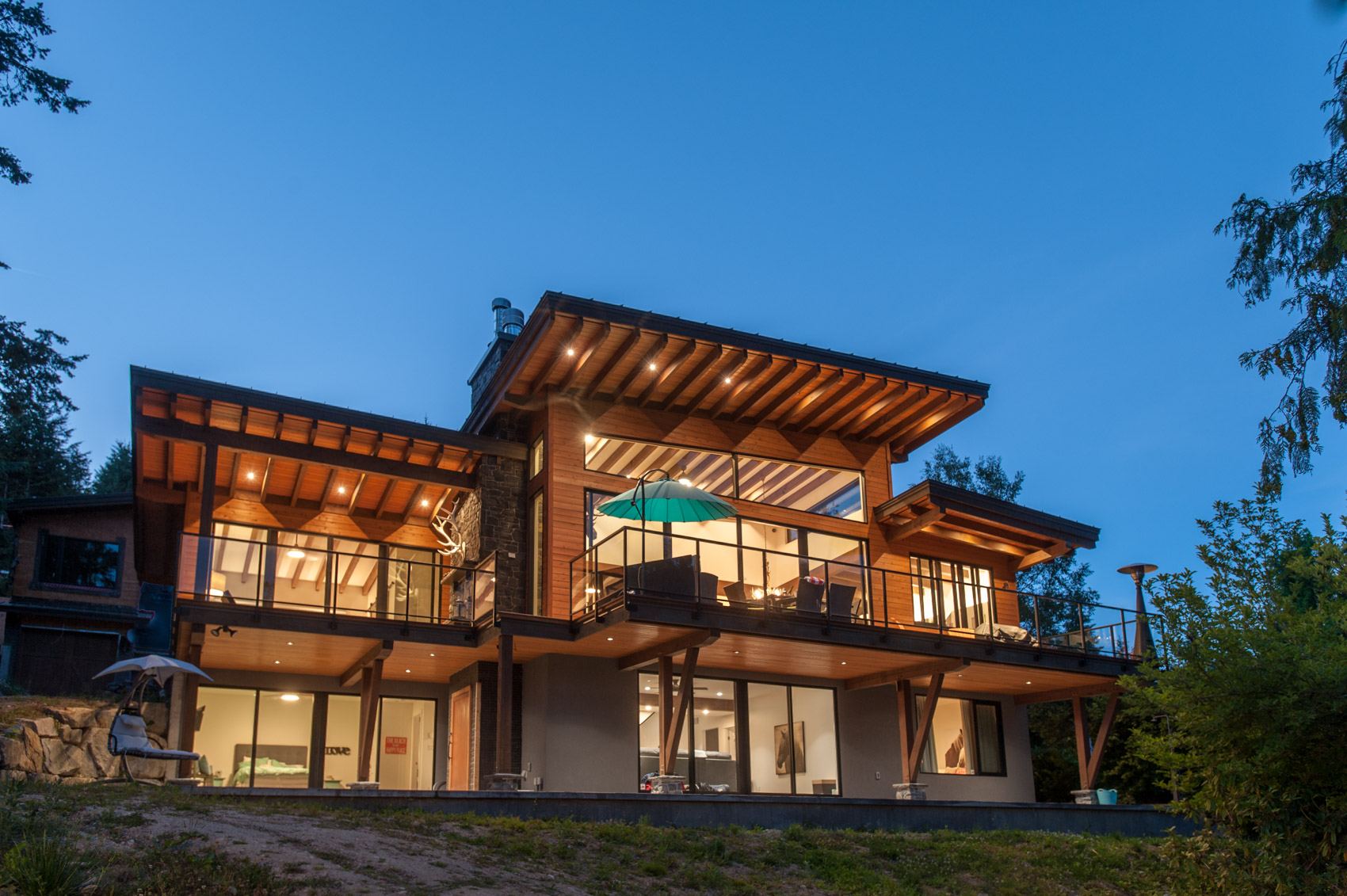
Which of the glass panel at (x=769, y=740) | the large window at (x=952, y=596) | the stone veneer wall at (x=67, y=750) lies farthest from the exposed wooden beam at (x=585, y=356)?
the stone veneer wall at (x=67, y=750)

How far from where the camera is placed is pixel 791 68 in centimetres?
12750

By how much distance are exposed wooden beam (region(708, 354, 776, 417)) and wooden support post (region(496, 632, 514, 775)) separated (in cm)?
512

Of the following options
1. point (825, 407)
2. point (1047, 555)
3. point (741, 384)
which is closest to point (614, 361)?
point (741, 384)

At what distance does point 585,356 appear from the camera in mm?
15023

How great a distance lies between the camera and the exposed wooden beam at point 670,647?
1336 cm

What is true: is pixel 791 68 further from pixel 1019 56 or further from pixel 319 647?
pixel 319 647

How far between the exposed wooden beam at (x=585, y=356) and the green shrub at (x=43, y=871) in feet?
31.5

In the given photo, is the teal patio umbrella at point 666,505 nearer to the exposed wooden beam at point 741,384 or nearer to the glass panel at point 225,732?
the exposed wooden beam at point 741,384

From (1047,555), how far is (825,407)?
545 cm

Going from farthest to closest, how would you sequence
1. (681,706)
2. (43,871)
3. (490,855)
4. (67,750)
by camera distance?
(681,706) < (67,750) < (490,855) < (43,871)

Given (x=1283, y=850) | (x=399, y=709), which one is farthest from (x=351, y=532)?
(x=1283, y=850)

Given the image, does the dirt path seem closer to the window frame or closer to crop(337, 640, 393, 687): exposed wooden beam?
crop(337, 640, 393, 687): exposed wooden beam

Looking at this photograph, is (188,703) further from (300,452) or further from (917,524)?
(917,524)

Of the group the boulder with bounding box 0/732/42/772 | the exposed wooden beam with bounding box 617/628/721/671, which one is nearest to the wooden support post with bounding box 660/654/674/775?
the exposed wooden beam with bounding box 617/628/721/671
